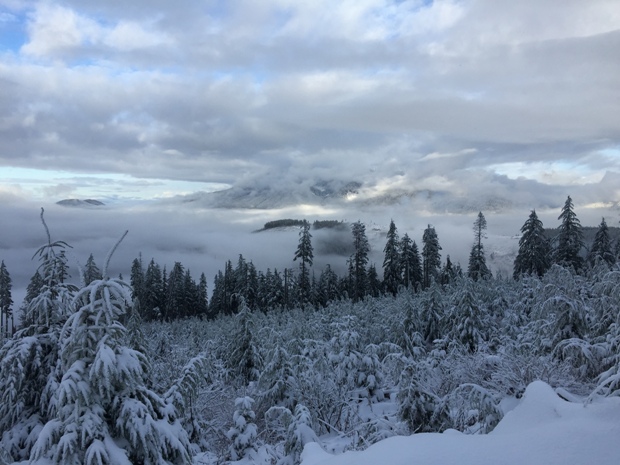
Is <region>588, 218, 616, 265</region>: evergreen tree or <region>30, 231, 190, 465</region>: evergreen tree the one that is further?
<region>588, 218, 616, 265</region>: evergreen tree

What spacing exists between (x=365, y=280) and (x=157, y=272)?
3650 centimetres

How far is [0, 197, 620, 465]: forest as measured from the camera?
601cm

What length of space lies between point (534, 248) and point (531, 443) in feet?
168

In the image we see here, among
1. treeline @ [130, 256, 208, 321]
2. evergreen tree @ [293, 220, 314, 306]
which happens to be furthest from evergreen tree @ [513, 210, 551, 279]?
treeline @ [130, 256, 208, 321]

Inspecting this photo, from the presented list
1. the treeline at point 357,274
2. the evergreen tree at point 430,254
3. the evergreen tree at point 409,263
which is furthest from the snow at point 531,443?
the evergreen tree at point 430,254

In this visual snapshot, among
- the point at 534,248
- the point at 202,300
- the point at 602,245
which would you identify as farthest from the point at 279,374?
the point at 202,300

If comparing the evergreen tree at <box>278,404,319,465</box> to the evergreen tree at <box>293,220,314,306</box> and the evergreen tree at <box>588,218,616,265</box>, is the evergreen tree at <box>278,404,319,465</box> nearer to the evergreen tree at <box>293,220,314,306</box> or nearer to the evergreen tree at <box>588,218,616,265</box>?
the evergreen tree at <box>588,218,616,265</box>


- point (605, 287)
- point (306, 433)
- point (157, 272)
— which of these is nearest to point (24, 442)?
point (306, 433)

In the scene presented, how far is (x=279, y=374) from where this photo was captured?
16.6 m

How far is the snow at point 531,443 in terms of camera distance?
3.82 m

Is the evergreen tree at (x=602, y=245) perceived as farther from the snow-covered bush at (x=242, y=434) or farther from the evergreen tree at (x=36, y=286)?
the evergreen tree at (x=36, y=286)

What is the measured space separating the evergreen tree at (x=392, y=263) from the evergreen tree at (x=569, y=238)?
20.8 m

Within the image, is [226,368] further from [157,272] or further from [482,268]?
[157,272]

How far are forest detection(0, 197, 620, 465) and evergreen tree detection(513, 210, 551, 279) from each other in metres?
18.4
